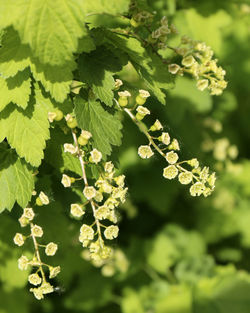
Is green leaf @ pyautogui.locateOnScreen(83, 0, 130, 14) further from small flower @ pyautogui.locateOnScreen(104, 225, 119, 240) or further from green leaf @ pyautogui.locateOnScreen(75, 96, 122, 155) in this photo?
small flower @ pyautogui.locateOnScreen(104, 225, 119, 240)

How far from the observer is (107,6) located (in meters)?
1.57

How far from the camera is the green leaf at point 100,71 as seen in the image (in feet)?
5.88

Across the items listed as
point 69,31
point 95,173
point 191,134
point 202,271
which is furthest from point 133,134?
point 69,31

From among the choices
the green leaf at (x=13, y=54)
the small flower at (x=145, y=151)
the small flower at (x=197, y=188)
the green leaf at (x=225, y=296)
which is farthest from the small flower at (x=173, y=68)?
the green leaf at (x=225, y=296)

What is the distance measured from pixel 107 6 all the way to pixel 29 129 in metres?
0.54

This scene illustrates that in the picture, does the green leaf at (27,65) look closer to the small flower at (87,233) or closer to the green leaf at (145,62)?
the green leaf at (145,62)

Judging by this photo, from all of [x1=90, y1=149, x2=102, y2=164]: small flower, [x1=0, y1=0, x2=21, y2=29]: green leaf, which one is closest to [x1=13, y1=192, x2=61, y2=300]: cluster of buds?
[x1=90, y1=149, x2=102, y2=164]: small flower

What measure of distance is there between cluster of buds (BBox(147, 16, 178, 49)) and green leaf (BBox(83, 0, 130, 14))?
34 centimetres

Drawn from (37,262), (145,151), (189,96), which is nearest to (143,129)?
(145,151)

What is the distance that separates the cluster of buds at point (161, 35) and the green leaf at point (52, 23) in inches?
16.6

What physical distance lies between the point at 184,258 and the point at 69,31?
329 centimetres

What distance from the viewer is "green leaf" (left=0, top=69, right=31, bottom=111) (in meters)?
1.77

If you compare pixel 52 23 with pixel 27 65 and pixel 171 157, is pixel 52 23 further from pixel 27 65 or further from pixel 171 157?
pixel 171 157

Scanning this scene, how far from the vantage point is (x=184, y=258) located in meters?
4.50
